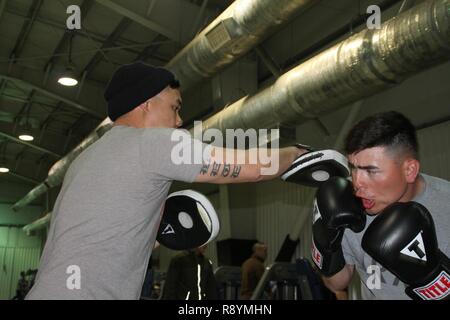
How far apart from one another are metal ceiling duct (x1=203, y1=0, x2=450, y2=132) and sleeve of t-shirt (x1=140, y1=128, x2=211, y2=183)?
9.23 ft

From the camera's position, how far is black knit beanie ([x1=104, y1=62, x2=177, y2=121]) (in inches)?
75.9

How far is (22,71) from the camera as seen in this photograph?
429 inches

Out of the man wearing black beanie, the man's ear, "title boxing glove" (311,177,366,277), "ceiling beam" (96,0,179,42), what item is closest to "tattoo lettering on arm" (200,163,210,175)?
the man wearing black beanie

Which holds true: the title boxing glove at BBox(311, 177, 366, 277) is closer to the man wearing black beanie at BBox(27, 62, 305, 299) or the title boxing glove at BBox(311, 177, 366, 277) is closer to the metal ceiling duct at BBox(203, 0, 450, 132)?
the man wearing black beanie at BBox(27, 62, 305, 299)

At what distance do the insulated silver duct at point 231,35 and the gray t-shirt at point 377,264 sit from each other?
294cm

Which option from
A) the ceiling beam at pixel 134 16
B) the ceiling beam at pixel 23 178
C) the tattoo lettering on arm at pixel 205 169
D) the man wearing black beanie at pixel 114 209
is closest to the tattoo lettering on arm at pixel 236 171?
the man wearing black beanie at pixel 114 209

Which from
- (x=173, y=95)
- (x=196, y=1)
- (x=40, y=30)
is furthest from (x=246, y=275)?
(x=40, y=30)

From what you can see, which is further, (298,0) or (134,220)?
(298,0)

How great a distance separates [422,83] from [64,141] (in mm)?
12194

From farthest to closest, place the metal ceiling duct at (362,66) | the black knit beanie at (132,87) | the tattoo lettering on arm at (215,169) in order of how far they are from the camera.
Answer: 1. the metal ceiling duct at (362,66)
2. the black knit beanie at (132,87)
3. the tattoo lettering on arm at (215,169)

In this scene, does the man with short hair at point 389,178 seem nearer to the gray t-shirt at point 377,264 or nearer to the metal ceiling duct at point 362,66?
the gray t-shirt at point 377,264

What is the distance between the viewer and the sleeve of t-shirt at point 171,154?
1686 mm
